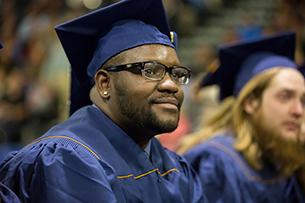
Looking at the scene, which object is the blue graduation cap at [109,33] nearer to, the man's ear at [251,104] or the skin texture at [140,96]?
the skin texture at [140,96]

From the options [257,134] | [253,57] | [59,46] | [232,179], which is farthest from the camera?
[59,46]

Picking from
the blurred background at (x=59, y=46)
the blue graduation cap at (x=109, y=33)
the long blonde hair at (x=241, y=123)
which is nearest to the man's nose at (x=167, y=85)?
Result: the blue graduation cap at (x=109, y=33)

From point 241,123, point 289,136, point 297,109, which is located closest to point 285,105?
point 297,109

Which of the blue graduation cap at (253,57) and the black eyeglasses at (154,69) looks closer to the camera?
the black eyeglasses at (154,69)

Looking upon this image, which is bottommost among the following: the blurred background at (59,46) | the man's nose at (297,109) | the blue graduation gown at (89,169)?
the blurred background at (59,46)

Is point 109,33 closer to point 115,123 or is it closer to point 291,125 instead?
point 115,123

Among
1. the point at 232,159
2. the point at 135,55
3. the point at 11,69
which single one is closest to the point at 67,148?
the point at 135,55

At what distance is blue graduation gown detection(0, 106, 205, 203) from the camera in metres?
2.64

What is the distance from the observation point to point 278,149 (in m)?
4.15

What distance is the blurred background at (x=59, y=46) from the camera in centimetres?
671

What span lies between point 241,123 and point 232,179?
1.37 feet

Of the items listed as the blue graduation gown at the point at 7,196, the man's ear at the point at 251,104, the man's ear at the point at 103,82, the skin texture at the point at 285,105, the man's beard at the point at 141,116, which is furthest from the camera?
the man's ear at the point at 251,104

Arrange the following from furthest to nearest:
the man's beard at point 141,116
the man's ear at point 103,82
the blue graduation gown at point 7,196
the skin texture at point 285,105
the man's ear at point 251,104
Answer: the man's ear at point 251,104 < the skin texture at point 285,105 < the man's ear at point 103,82 < the man's beard at point 141,116 < the blue graduation gown at point 7,196

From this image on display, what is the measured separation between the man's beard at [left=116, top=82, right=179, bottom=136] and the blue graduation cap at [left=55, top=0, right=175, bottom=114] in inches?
7.5
